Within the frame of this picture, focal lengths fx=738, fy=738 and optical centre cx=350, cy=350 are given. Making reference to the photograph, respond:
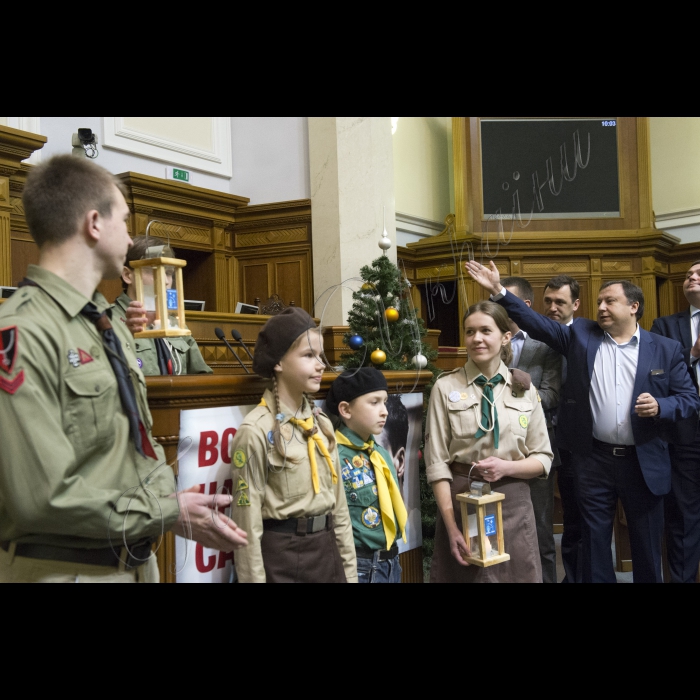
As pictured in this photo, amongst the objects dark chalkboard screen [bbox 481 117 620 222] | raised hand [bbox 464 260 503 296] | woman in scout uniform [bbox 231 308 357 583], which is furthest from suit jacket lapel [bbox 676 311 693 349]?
dark chalkboard screen [bbox 481 117 620 222]

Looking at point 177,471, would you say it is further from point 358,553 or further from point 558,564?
point 558,564

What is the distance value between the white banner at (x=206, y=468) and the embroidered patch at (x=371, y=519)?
50 cm

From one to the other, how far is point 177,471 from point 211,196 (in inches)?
270

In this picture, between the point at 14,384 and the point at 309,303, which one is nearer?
the point at 14,384

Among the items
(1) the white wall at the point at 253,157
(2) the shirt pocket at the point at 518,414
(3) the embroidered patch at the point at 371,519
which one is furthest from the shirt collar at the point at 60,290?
(1) the white wall at the point at 253,157

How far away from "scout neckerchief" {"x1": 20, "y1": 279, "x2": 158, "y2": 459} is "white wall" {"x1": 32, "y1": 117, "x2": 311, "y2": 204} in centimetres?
630

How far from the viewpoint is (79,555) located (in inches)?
59.9

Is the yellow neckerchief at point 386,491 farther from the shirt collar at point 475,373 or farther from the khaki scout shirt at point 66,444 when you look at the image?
the khaki scout shirt at point 66,444

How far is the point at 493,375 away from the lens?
2.82m

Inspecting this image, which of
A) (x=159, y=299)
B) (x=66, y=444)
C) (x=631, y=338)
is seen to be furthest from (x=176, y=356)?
(x=631, y=338)

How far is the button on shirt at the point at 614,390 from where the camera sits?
3219 mm

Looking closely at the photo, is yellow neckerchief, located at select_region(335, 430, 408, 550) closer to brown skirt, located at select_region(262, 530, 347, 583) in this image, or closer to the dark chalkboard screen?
brown skirt, located at select_region(262, 530, 347, 583)

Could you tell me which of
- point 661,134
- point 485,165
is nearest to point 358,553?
point 485,165

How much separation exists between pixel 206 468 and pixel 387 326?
1.26 meters
